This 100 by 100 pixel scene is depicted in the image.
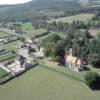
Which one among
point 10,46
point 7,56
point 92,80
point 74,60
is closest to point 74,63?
point 74,60

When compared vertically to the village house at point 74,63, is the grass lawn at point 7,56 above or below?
below

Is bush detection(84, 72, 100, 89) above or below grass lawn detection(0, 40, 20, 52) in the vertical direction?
above

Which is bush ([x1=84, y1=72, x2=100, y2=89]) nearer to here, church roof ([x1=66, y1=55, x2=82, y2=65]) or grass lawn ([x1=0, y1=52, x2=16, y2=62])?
church roof ([x1=66, y1=55, x2=82, y2=65])

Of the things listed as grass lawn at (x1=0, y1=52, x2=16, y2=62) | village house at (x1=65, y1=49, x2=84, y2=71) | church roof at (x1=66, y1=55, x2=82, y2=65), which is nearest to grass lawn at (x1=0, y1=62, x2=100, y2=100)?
village house at (x1=65, y1=49, x2=84, y2=71)

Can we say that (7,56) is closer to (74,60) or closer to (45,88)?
(74,60)

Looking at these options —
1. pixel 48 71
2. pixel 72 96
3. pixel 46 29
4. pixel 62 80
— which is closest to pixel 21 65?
pixel 48 71

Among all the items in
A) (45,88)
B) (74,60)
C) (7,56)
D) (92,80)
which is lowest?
(7,56)

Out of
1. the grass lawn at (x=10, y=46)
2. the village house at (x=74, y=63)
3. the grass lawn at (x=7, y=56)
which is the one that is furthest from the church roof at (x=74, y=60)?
the grass lawn at (x=10, y=46)

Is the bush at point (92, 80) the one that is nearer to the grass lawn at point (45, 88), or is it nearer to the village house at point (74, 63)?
the grass lawn at point (45, 88)

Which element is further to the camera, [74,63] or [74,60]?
[74,60]
